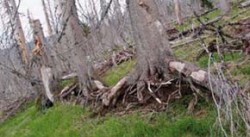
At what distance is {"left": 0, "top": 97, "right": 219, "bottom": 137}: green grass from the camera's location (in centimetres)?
554

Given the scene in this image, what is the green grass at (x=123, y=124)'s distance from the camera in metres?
5.54

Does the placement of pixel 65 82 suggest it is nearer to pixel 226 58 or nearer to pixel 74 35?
pixel 74 35

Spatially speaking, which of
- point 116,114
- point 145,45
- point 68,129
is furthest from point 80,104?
point 145,45

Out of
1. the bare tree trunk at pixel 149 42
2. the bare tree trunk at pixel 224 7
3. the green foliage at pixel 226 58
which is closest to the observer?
the bare tree trunk at pixel 149 42

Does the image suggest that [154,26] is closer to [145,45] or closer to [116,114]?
[145,45]

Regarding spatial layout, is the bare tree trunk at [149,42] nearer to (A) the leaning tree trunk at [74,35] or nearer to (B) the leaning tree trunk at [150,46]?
(B) the leaning tree trunk at [150,46]

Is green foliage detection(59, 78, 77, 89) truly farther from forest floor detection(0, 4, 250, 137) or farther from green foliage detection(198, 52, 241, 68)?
green foliage detection(198, 52, 241, 68)

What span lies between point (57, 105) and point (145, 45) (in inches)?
143

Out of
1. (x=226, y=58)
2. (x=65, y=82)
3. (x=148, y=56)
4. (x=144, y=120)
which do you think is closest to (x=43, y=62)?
(x=65, y=82)

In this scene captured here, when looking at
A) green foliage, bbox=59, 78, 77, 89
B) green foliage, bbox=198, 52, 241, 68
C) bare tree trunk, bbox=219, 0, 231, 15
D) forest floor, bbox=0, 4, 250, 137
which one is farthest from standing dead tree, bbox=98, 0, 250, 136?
bare tree trunk, bbox=219, 0, 231, 15

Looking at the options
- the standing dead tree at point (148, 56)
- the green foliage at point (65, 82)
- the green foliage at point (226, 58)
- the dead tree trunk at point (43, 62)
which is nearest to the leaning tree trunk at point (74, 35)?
the dead tree trunk at point (43, 62)

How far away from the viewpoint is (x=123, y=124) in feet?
21.2

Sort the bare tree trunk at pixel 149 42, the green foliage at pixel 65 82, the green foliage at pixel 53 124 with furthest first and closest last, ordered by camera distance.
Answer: the green foliage at pixel 65 82 < the green foliage at pixel 53 124 < the bare tree trunk at pixel 149 42

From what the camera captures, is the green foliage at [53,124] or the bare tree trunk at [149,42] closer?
the bare tree trunk at [149,42]
